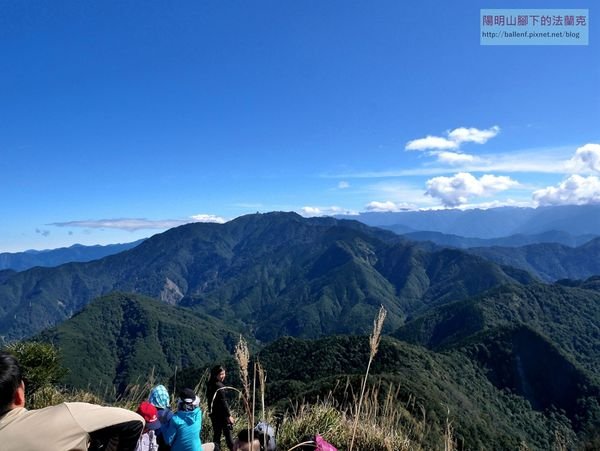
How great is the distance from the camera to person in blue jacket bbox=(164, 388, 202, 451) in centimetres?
459

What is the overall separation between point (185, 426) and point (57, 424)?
2.80 meters

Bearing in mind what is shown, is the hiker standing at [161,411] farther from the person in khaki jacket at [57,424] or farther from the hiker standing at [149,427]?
the person in khaki jacket at [57,424]

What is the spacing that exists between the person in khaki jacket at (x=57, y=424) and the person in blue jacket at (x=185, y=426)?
7.30ft

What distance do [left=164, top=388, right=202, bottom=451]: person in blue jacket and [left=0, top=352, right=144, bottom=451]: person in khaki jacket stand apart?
2.23 metres

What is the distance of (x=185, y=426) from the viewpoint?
466cm

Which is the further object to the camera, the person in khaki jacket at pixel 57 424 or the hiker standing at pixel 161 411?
the hiker standing at pixel 161 411

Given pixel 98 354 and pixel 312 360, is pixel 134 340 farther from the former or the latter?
pixel 312 360

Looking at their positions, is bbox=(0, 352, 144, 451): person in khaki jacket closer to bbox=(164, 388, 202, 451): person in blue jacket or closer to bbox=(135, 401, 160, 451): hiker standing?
bbox=(135, 401, 160, 451): hiker standing

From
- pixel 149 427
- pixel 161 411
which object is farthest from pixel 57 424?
pixel 161 411

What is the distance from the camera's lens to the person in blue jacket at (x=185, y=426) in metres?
4.59

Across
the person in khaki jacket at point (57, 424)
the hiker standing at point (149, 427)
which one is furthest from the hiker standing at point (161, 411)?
the person in khaki jacket at point (57, 424)

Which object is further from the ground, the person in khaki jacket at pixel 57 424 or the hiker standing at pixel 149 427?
the person in khaki jacket at pixel 57 424

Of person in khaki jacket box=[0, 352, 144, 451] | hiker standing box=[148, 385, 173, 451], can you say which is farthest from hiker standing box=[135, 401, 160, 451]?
person in khaki jacket box=[0, 352, 144, 451]

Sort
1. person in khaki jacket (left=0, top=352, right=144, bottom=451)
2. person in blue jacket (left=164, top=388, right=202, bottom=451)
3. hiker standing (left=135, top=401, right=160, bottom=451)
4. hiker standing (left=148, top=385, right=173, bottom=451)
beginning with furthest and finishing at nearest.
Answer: hiker standing (left=148, top=385, right=173, bottom=451), person in blue jacket (left=164, top=388, right=202, bottom=451), hiker standing (left=135, top=401, right=160, bottom=451), person in khaki jacket (left=0, top=352, right=144, bottom=451)
